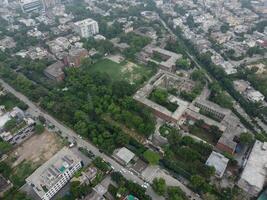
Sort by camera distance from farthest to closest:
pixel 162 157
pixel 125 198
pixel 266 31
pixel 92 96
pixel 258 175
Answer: pixel 266 31 < pixel 92 96 < pixel 162 157 < pixel 258 175 < pixel 125 198

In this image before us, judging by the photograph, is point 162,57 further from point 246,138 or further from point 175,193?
point 175,193

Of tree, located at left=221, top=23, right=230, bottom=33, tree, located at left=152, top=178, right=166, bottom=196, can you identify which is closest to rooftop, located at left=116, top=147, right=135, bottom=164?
tree, located at left=152, top=178, right=166, bottom=196

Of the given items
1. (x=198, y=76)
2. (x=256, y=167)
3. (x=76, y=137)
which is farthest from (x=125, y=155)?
(x=198, y=76)

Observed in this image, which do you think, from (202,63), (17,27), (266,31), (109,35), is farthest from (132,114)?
(17,27)

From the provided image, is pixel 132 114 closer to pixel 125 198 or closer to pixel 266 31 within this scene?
pixel 125 198

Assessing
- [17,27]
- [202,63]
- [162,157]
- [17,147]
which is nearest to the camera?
[162,157]

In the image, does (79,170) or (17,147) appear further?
(17,147)
